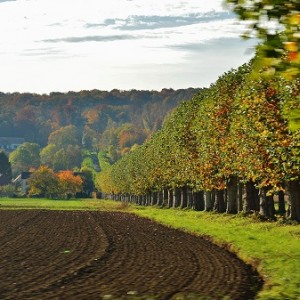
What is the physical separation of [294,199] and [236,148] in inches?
328

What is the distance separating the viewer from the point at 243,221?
48.6 meters

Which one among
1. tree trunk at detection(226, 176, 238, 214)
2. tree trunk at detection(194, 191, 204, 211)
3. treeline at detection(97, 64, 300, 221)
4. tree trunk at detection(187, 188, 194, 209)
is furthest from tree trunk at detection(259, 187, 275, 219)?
tree trunk at detection(187, 188, 194, 209)

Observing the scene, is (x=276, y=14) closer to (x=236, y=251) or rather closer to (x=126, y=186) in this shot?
(x=236, y=251)

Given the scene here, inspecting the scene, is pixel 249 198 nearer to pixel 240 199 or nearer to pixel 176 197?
pixel 240 199

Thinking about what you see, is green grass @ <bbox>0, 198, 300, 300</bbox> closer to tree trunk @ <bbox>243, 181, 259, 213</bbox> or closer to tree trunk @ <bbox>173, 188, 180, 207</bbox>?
tree trunk @ <bbox>243, 181, 259, 213</bbox>

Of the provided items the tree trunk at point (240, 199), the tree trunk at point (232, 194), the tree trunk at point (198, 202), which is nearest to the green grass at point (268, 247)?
the tree trunk at point (240, 199)

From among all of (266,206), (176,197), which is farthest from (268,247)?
(176,197)

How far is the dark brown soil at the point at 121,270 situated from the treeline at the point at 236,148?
5607mm

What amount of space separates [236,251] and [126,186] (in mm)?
121471

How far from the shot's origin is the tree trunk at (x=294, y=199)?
4377 centimetres

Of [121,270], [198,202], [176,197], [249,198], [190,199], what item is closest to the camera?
[121,270]

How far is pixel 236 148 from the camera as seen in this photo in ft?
168

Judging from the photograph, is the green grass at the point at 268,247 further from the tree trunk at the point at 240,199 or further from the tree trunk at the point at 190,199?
the tree trunk at the point at 190,199

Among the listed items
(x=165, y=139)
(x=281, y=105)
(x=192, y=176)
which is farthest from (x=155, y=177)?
(x=281, y=105)
